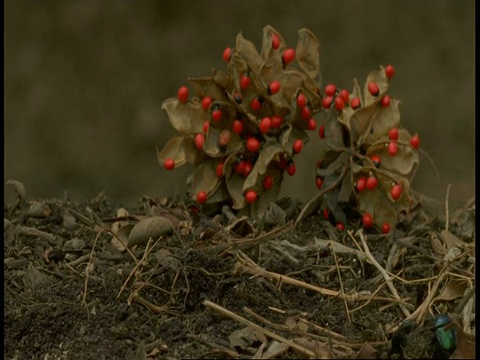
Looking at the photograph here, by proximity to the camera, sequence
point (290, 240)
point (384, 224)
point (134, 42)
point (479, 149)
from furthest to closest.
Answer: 1. point (134, 42)
2. point (384, 224)
3. point (290, 240)
4. point (479, 149)

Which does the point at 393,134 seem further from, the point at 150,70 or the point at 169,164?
the point at 150,70

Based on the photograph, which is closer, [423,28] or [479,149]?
[479,149]

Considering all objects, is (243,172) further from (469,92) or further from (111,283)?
(469,92)

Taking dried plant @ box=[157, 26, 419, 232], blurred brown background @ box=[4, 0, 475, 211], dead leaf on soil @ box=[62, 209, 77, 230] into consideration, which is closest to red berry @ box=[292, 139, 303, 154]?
dried plant @ box=[157, 26, 419, 232]

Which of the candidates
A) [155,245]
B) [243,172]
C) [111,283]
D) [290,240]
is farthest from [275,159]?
[111,283]

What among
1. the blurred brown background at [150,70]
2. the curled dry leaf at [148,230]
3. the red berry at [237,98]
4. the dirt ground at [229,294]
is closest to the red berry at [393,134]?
the dirt ground at [229,294]

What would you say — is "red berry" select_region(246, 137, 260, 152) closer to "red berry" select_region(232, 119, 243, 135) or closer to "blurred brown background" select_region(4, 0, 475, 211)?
"red berry" select_region(232, 119, 243, 135)
